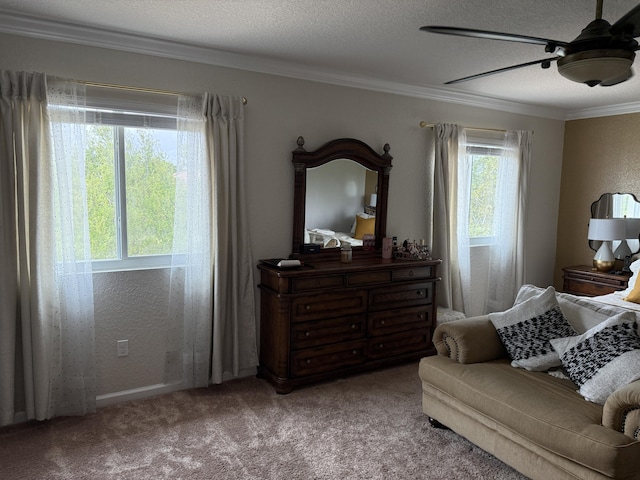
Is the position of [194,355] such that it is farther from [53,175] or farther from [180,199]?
[53,175]

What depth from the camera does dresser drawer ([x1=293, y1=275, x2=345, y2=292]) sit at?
340cm

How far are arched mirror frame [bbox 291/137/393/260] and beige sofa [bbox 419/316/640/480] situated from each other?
134 cm

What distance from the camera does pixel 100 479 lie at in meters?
2.40

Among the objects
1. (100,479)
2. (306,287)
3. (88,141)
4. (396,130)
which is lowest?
(100,479)

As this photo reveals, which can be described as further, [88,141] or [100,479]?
[88,141]

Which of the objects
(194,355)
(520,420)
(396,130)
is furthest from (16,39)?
(520,420)

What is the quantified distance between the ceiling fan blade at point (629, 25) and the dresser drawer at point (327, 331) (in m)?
2.53

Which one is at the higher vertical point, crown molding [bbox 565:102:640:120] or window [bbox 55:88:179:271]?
crown molding [bbox 565:102:640:120]

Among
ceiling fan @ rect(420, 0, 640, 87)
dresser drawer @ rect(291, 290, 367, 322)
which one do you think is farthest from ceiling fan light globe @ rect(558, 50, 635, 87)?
dresser drawer @ rect(291, 290, 367, 322)

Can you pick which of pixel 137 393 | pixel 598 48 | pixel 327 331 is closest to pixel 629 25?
pixel 598 48

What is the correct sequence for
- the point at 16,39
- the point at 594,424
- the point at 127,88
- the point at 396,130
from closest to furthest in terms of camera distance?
1. the point at 594,424
2. the point at 16,39
3. the point at 127,88
4. the point at 396,130

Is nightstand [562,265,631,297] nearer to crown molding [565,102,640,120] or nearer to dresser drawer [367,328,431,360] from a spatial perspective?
crown molding [565,102,640,120]

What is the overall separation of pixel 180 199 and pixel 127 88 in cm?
80

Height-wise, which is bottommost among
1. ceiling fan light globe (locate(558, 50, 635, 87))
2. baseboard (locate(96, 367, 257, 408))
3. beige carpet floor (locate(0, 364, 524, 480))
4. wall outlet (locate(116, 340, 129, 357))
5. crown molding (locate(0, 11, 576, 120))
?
beige carpet floor (locate(0, 364, 524, 480))
